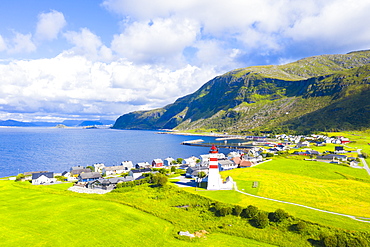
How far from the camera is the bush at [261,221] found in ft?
105

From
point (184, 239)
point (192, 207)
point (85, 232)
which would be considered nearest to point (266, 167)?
point (192, 207)

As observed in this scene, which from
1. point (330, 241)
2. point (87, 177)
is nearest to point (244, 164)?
point (87, 177)

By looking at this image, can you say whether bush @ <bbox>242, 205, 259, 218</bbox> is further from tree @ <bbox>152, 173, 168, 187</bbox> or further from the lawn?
tree @ <bbox>152, 173, 168, 187</bbox>

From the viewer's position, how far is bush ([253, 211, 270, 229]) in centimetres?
3206

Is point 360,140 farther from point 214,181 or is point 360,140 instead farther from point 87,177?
point 87,177

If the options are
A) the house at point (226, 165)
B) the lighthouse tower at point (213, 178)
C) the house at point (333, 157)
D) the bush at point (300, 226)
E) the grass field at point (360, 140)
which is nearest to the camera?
the bush at point (300, 226)

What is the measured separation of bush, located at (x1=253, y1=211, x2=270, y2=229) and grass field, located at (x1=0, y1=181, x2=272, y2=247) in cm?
369

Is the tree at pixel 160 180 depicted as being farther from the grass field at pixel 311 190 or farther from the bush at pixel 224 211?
the bush at pixel 224 211

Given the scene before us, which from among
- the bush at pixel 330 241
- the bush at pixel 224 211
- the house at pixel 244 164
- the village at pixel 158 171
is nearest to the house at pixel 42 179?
the village at pixel 158 171

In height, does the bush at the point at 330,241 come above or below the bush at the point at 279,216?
below

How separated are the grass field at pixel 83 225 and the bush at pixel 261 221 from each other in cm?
369

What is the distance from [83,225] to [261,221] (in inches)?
942

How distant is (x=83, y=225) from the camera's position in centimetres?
3269

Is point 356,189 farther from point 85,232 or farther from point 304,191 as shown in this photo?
point 85,232
